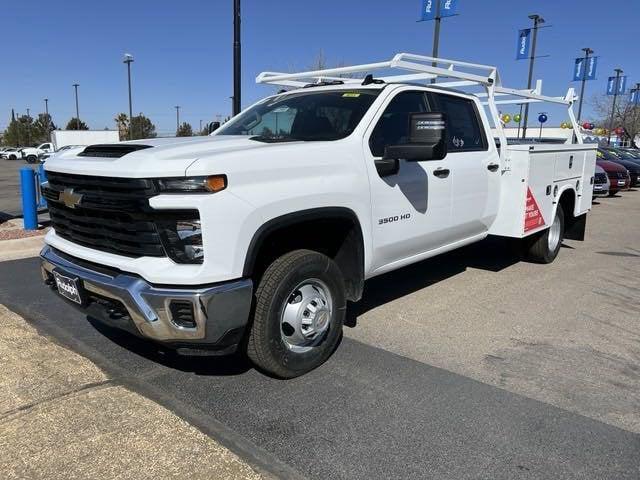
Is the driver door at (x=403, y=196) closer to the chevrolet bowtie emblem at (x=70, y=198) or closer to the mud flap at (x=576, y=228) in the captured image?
the chevrolet bowtie emblem at (x=70, y=198)

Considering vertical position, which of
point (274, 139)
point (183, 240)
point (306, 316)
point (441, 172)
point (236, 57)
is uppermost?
point (236, 57)

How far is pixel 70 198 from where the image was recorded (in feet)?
11.3

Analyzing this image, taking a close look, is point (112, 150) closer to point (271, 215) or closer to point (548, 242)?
point (271, 215)

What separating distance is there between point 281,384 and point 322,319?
0.51 metres

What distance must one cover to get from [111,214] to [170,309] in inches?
27.9

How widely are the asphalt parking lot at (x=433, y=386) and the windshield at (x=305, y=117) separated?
1.68 metres

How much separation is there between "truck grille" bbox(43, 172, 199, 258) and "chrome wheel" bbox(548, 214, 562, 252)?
555cm

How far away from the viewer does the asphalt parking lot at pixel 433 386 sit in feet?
9.39

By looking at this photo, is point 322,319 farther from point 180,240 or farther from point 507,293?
point 507,293

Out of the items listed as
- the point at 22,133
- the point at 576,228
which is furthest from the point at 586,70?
the point at 22,133

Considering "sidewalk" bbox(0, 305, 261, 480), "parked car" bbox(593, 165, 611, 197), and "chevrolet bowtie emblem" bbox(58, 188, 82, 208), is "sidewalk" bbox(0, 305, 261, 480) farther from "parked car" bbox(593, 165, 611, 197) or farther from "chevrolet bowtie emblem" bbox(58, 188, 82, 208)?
"parked car" bbox(593, 165, 611, 197)

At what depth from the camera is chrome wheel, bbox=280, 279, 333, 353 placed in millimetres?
3564

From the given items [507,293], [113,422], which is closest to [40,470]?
[113,422]

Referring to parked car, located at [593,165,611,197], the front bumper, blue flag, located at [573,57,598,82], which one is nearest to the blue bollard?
the front bumper
